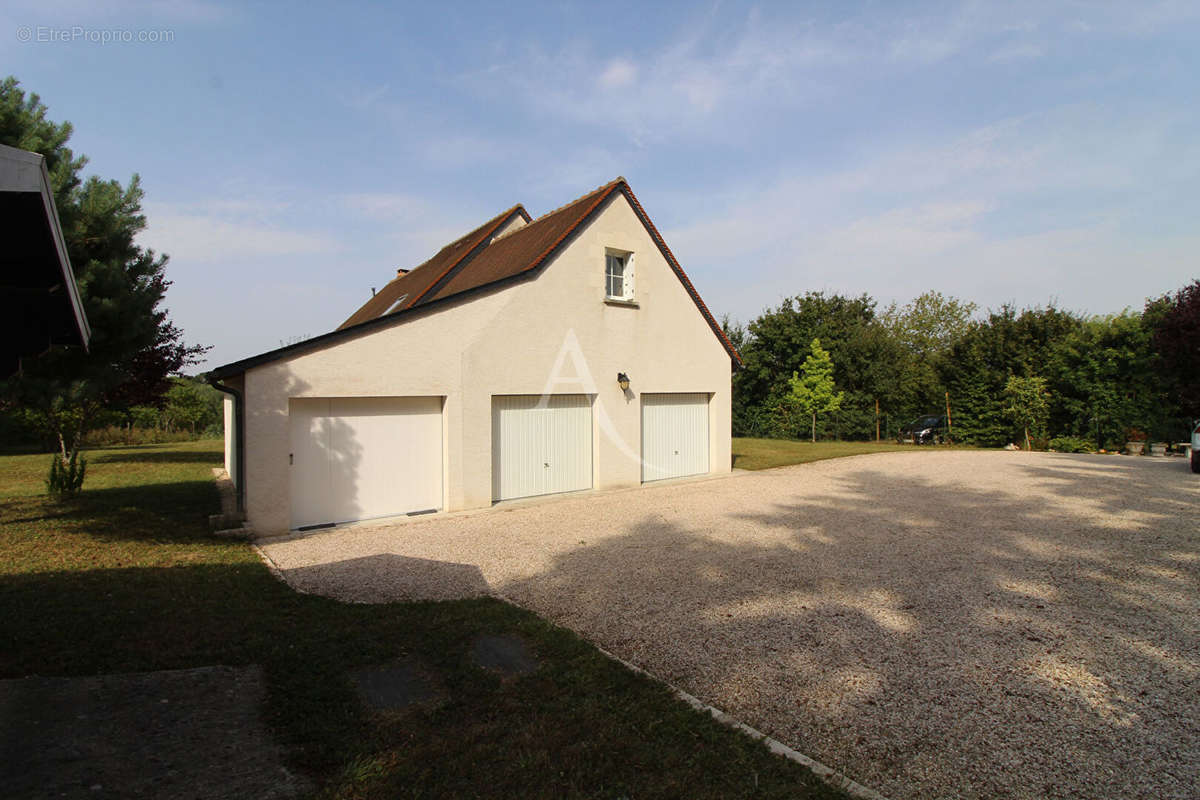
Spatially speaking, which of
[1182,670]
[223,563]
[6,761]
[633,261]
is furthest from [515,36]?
[1182,670]

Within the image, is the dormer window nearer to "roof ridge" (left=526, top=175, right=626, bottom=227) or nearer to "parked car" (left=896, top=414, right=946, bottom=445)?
"roof ridge" (left=526, top=175, right=626, bottom=227)

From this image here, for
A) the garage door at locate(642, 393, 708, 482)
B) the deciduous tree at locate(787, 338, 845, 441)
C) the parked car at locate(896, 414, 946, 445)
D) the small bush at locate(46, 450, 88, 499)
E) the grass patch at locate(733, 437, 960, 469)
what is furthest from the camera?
the deciduous tree at locate(787, 338, 845, 441)

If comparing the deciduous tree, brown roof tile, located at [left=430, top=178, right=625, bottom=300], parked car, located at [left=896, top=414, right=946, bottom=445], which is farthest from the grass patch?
brown roof tile, located at [left=430, top=178, right=625, bottom=300]

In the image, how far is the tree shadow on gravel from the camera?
3.19 metres

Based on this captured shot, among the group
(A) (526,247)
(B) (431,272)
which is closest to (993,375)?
(A) (526,247)

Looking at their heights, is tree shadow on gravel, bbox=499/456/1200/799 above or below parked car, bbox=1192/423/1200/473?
below

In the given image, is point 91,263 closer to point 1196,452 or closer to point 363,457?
point 363,457

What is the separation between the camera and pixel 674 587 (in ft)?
20.1

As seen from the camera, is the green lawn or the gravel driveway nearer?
the green lawn

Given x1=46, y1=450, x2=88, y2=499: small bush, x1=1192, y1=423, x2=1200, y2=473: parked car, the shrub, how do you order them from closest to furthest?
1. x1=46, y1=450, x2=88, y2=499: small bush
2. x1=1192, y1=423, x2=1200, y2=473: parked car
3. the shrub

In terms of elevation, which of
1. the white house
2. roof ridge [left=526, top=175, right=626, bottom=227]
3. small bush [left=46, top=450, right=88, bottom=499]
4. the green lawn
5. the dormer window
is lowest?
the green lawn

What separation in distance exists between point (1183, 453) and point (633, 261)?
19757 millimetres

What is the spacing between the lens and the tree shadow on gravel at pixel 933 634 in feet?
10.5

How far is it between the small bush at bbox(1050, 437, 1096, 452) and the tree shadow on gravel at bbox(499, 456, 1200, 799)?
47.9ft
